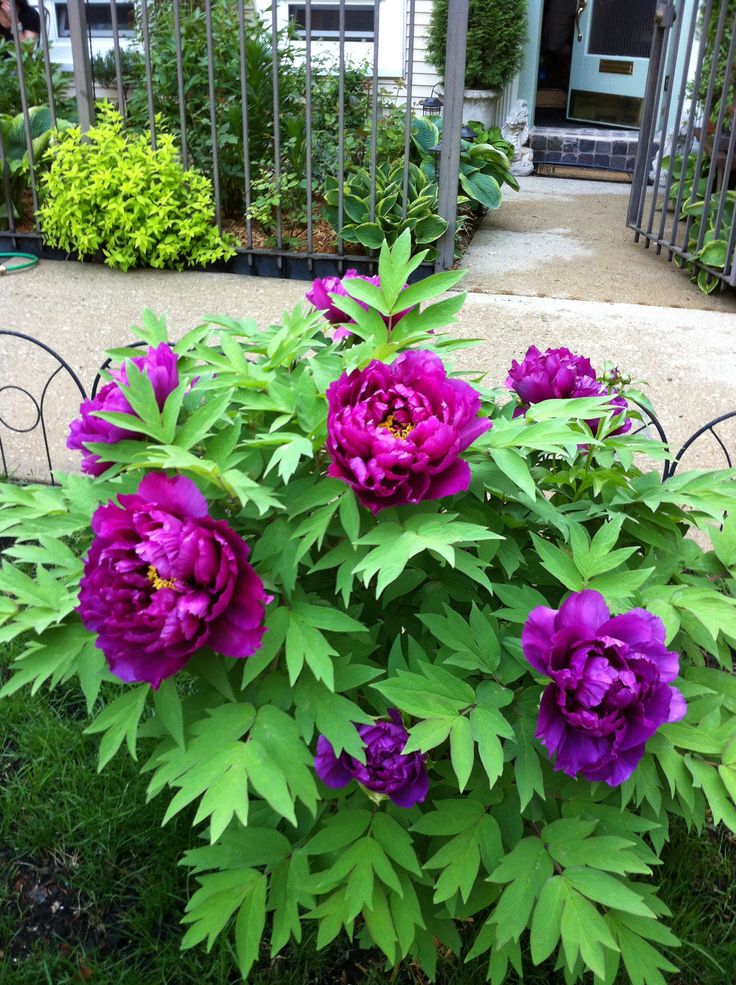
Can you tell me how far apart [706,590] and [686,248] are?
5.92m

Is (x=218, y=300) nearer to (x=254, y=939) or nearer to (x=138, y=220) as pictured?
(x=138, y=220)

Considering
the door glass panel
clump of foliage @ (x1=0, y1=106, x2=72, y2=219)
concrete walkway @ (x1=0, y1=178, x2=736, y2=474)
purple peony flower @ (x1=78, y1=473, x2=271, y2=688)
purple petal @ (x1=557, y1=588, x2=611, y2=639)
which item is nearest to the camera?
purple peony flower @ (x1=78, y1=473, x2=271, y2=688)

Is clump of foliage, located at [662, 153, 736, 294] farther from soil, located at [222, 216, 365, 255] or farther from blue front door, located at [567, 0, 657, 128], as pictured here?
blue front door, located at [567, 0, 657, 128]

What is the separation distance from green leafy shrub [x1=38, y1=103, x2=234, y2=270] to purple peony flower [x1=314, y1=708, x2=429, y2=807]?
5.39 meters

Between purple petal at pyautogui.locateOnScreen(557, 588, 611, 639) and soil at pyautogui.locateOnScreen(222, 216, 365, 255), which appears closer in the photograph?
purple petal at pyautogui.locateOnScreen(557, 588, 611, 639)

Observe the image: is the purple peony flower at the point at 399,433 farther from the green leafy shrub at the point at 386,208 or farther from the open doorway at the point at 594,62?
the open doorway at the point at 594,62

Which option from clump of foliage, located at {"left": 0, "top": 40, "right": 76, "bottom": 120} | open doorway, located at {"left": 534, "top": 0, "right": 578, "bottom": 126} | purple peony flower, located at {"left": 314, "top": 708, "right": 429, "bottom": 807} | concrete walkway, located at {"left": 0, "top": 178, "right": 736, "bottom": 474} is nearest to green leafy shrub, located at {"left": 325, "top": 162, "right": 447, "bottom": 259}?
concrete walkway, located at {"left": 0, "top": 178, "right": 736, "bottom": 474}

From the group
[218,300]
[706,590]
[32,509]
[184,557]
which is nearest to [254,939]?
[184,557]

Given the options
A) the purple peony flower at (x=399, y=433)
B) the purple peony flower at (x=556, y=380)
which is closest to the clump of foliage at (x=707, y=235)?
the purple peony flower at (x=556, y=380)

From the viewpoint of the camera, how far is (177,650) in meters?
1.21

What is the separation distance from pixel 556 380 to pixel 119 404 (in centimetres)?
81

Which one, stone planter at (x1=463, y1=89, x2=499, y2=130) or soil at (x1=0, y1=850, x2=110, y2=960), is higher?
stone planter at (x1=463, y1=89, x2=499, y2=130)

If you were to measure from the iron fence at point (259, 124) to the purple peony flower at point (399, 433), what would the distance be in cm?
496

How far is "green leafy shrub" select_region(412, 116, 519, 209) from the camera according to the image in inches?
278
